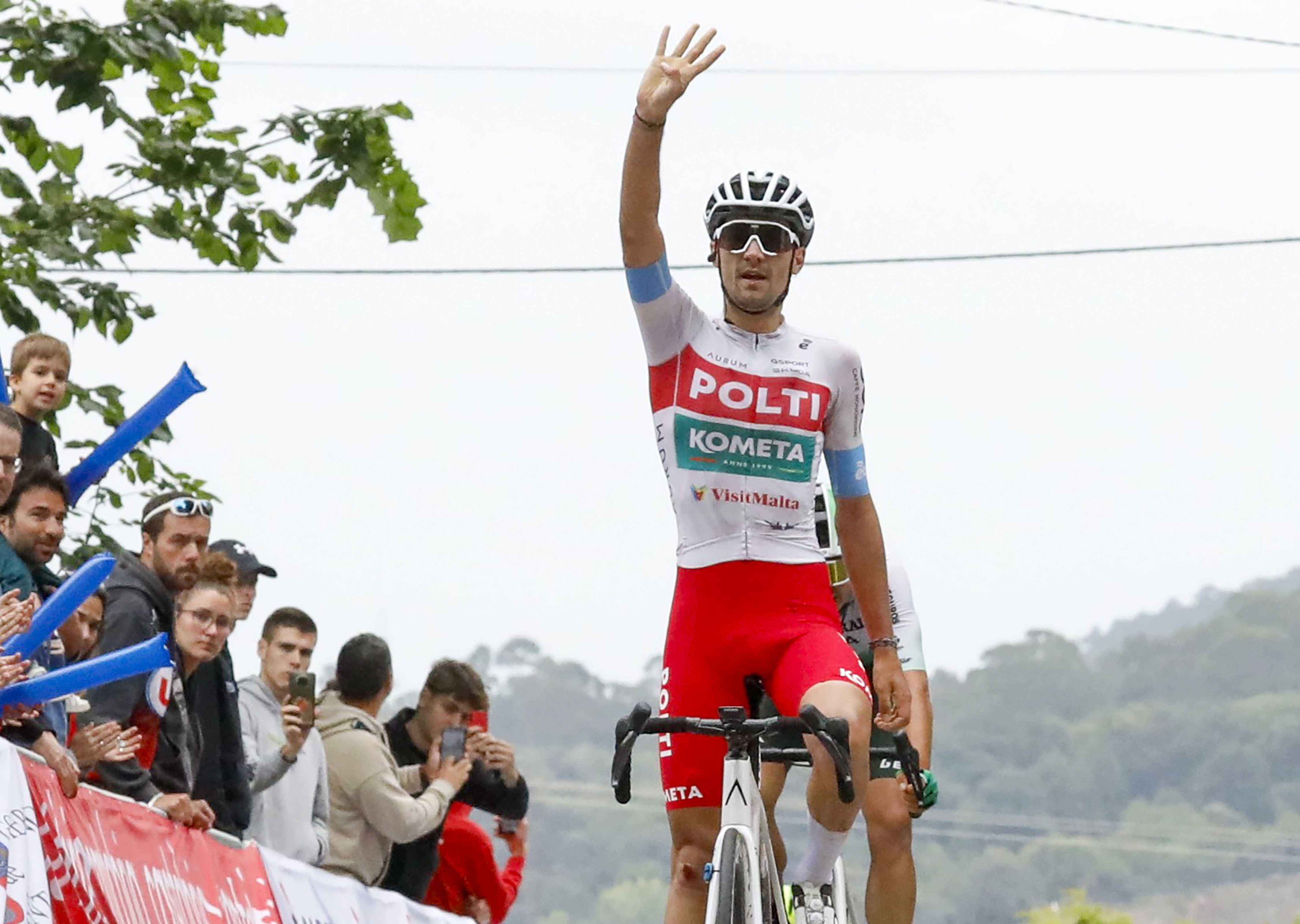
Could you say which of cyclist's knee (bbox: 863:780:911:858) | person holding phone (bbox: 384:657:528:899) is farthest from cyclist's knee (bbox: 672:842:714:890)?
person holding phone (bbox: 384:657:528:899)

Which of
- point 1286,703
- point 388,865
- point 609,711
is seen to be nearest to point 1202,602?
point 1286,703

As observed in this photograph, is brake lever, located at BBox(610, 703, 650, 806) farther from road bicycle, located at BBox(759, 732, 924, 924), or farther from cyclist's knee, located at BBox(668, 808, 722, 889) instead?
road bicycle, located at BBox(759, 732, 924, 924)

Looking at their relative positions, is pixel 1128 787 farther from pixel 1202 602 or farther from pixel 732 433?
pixel 732 433

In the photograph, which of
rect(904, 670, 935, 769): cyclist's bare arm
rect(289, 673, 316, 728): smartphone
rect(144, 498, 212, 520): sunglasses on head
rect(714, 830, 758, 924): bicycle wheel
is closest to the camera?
rect(714, 830, 758, 924): bicycle wheel

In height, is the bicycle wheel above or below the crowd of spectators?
below

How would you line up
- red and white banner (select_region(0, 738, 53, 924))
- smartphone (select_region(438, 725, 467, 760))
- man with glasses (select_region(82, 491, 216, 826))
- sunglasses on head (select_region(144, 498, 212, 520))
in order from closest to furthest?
1. red and white banner (select_region(0, 738, 53, 924))
2. man with glasses (select_region(82, 491, 216, 826))
3. sunglasses on head (select_region(144, 498, 212, 520))
4. smartphone (select_region(438, 725, 467, 760))

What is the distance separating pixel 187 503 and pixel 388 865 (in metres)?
2.14

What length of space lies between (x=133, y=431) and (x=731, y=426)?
2155 millimetres

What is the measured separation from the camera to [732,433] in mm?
6980

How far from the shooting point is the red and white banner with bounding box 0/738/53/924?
6.46m

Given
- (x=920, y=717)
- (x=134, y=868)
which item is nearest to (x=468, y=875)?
(x=920, y=717)

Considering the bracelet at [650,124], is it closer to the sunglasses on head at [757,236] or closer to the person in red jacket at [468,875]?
the sunglasses on head at [757,236]

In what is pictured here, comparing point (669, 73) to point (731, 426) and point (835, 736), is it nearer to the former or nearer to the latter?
point (731, 426)

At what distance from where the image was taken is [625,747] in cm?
633
